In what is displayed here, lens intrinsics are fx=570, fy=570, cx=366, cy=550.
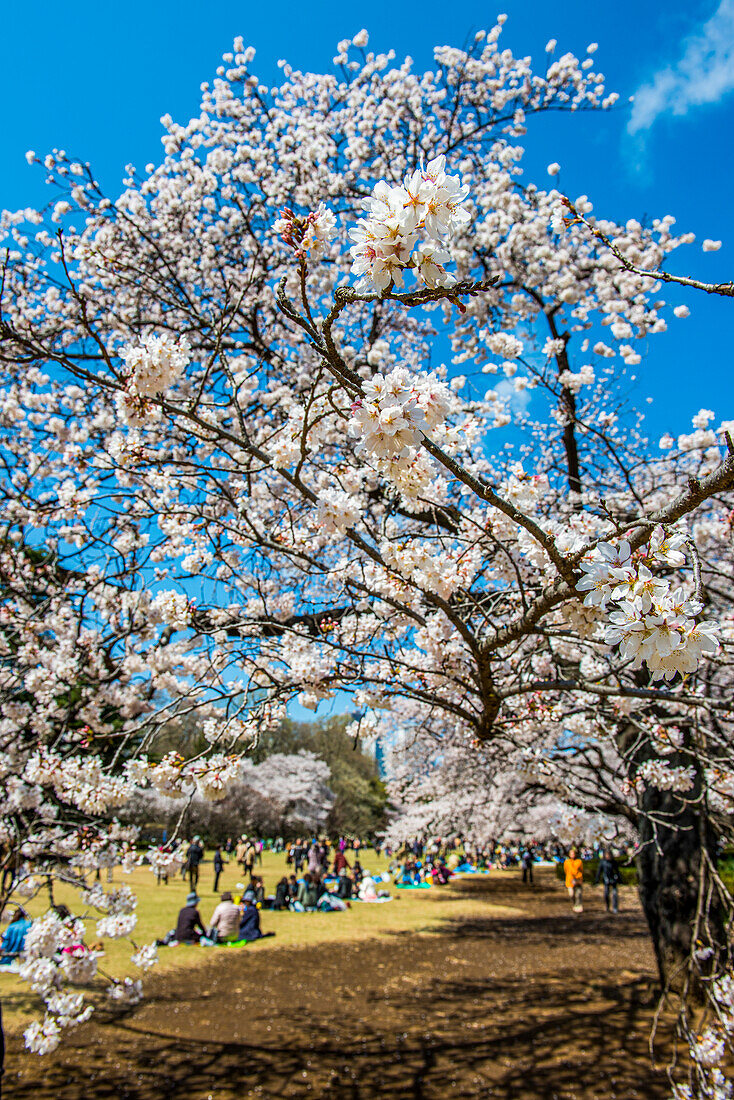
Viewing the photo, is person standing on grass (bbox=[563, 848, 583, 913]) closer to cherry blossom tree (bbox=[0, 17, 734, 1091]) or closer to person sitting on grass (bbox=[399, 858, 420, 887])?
person sitting on grass (bbox=[399, 858, 420, 887])

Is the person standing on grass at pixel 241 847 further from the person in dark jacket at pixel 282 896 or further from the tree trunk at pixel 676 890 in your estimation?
the tree trunk at pixel 676 890

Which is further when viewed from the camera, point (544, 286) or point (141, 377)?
point (544, 286)

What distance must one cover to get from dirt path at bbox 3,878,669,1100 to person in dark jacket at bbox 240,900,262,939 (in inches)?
22.7

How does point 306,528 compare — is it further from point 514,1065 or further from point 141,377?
point 514,1065

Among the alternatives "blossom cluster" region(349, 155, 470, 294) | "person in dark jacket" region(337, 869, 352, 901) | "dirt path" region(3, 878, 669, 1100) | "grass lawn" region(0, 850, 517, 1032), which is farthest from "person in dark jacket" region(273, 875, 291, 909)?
"blossom cluster" region(349, 155, 470, 294)

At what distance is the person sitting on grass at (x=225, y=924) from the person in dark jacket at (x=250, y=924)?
0.10 metres

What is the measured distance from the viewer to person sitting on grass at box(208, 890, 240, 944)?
9461mm

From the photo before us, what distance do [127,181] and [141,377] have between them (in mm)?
6350

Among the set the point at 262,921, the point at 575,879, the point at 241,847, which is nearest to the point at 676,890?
the point at 262,921

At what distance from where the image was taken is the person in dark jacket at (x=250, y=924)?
9656 mm

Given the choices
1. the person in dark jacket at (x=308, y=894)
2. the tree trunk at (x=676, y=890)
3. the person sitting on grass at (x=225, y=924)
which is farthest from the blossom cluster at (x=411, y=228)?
the person in dark jacket at (x=308, y=894)

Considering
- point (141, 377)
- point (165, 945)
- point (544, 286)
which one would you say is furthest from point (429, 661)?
point (165, 945)

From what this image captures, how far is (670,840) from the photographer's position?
5.73 metres

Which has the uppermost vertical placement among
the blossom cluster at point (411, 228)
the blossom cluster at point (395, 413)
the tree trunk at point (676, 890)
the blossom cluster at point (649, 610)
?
the blossom cluster at point (411, 228)
